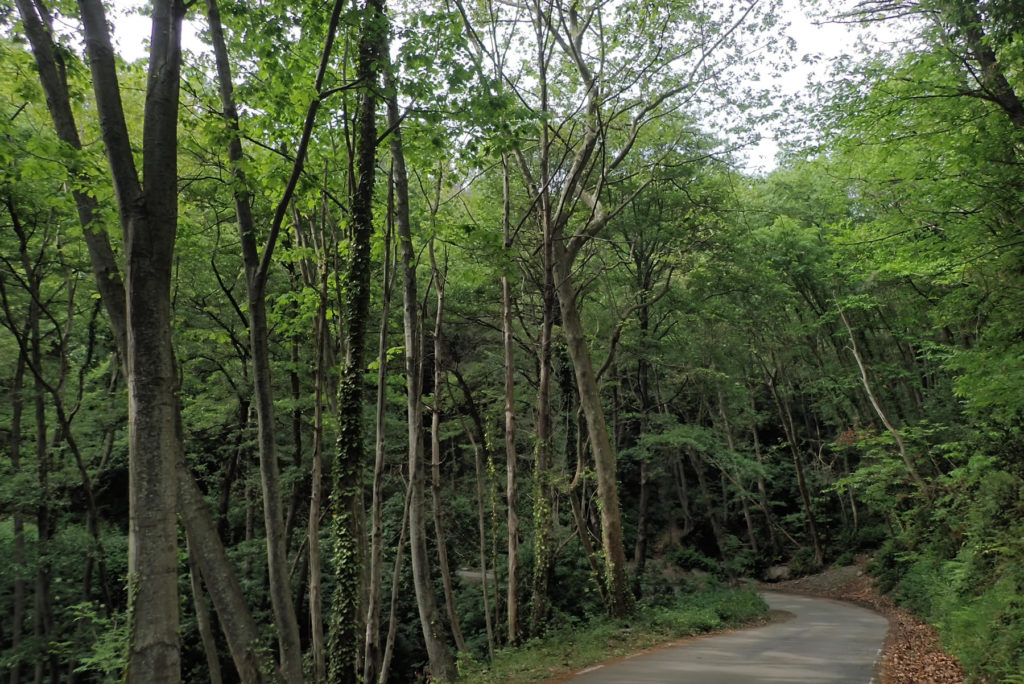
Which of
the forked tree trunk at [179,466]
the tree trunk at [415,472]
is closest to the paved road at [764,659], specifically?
the tree trunk at [415,472]

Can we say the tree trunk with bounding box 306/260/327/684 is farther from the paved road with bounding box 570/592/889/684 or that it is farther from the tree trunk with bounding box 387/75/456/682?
the paved road with bounding box 570/592/889/684

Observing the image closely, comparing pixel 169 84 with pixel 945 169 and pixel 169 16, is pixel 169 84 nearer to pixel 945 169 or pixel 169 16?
pixel 169 16

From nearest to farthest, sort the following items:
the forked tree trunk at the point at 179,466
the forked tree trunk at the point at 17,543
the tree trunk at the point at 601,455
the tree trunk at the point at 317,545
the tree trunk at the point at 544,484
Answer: the forked tree trunk at the point at 179,466 < the tree trunk at the point at 317,545 < the tree trunk at the point at 544,484 < the tree trunk at the point at 601,455 < the forked tree trunk at the point at 17,543

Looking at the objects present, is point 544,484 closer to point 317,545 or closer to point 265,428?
point 317,545

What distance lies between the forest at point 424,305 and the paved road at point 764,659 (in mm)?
1545

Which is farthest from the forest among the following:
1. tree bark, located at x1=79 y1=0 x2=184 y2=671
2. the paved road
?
the paved road

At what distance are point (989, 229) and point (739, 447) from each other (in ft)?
77.7

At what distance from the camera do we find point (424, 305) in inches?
537

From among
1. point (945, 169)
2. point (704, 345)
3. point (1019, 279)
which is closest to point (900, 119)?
point (945, 169)

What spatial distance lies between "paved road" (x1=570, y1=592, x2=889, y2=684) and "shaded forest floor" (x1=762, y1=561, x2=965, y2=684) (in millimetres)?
285

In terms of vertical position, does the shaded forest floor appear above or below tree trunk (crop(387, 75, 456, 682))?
below

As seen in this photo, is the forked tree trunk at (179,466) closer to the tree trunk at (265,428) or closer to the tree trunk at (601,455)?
the tree trunk at (265,428)

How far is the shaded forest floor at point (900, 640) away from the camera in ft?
29.8

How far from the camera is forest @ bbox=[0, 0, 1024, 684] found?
7.08 metres
